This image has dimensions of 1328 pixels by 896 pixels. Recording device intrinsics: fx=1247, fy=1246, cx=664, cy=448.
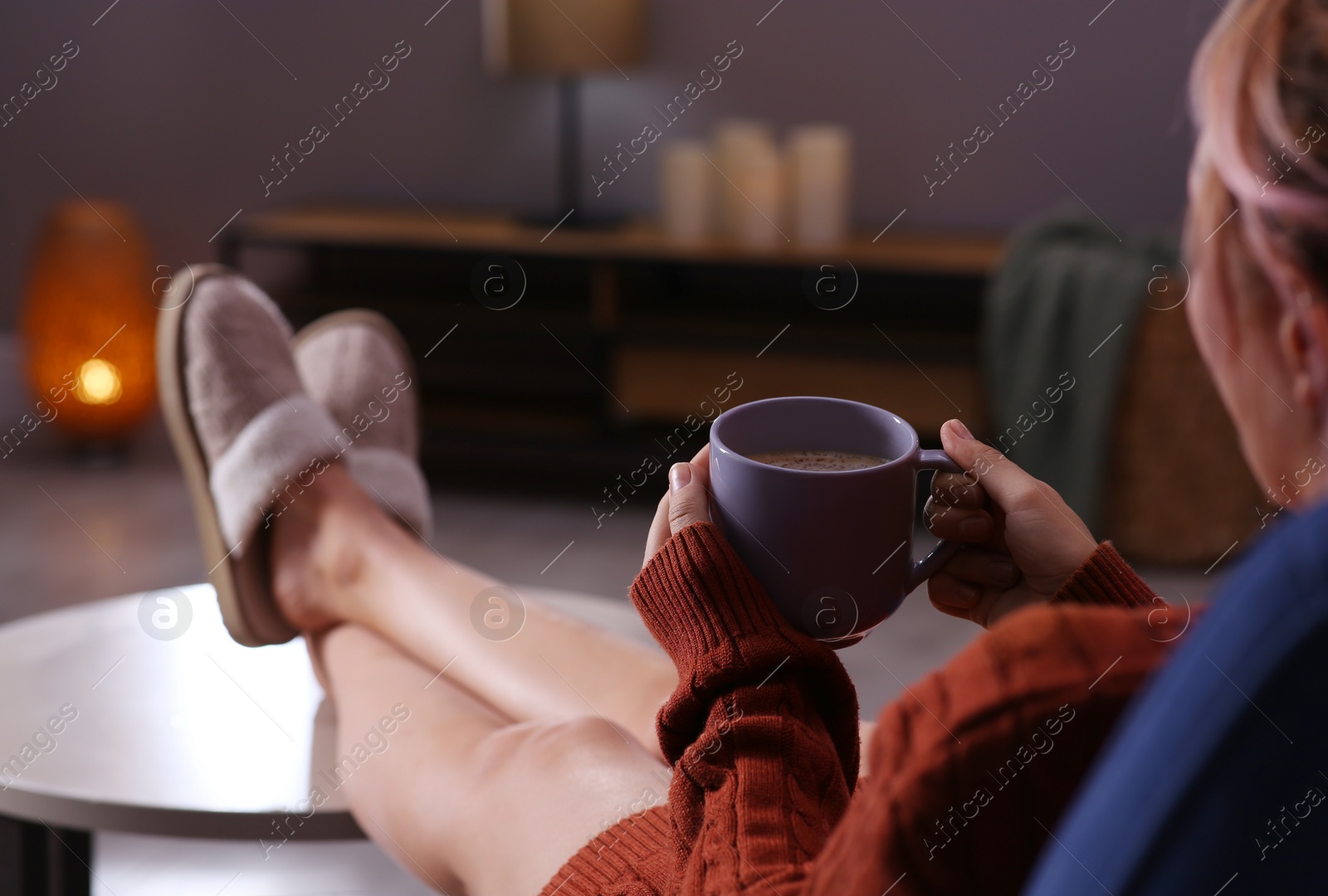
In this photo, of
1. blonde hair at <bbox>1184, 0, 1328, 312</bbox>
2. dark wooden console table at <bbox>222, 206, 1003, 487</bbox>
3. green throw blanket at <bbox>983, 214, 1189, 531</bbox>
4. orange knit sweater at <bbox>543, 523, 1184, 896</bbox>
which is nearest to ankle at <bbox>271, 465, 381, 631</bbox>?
orange knit sweater at <bbox>543, 523, 1184, 896</bbox>

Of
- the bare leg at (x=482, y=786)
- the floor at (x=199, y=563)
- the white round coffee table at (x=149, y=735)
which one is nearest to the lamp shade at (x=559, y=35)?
the floor at (x=199, y=563)

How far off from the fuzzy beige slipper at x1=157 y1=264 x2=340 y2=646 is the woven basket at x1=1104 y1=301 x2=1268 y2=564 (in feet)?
4.84

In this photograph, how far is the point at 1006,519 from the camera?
720mm

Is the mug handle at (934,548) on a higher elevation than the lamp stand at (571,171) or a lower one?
lower

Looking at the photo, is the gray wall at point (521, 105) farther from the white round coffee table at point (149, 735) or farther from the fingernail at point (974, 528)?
the fingernail at point (974, 528)

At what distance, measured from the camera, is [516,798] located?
2.64 ft

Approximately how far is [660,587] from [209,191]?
8.52ft

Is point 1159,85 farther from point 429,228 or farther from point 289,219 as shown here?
point 289,219

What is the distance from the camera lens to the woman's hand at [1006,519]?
2.32ft

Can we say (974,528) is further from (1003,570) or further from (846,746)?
(846,746)

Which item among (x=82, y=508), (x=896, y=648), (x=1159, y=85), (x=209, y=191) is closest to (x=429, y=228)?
(x=209, y=191)

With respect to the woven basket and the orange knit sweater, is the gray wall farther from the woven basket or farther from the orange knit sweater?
the orange knit sweater

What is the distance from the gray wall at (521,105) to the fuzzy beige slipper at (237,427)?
1550mm

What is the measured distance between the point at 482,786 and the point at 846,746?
257 millimetres
